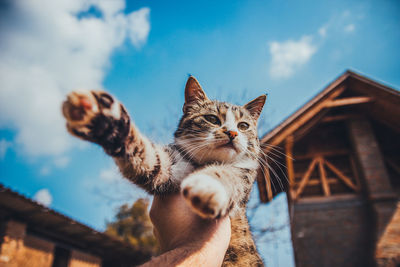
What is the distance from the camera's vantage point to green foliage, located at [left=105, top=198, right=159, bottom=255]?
877 inches

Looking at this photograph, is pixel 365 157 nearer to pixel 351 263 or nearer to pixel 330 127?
pixel 330 127

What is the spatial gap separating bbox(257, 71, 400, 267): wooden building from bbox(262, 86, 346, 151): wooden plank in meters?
0.03

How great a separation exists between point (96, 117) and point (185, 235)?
1.12 m

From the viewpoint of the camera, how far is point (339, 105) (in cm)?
909

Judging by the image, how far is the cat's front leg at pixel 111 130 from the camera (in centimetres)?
128

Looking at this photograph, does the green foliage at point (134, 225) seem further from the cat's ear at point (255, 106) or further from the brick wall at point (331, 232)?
the cat's ear at point (255, 106)

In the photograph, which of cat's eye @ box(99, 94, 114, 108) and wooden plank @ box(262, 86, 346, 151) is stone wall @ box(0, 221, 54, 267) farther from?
wooden plank @ box(262, 86, 346, 151)

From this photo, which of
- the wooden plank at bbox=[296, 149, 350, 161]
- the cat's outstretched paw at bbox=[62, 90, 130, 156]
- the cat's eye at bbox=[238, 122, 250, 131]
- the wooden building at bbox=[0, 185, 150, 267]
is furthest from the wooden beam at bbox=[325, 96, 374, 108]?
the wooden building at bbox=[0, 185, 150, 267]

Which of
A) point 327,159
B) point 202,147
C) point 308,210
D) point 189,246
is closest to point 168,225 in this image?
point 189,246

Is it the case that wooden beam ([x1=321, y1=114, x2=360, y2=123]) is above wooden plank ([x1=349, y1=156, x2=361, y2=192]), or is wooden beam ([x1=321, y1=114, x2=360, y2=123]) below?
above

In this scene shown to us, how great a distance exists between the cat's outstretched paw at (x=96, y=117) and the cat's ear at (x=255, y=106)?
195cm

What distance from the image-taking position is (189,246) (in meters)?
1.81

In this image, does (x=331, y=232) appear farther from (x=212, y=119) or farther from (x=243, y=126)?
(x=212, y=119)

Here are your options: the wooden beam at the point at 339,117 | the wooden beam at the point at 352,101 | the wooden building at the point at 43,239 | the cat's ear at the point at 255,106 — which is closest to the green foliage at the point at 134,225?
the wooden building at the point at 43,239
